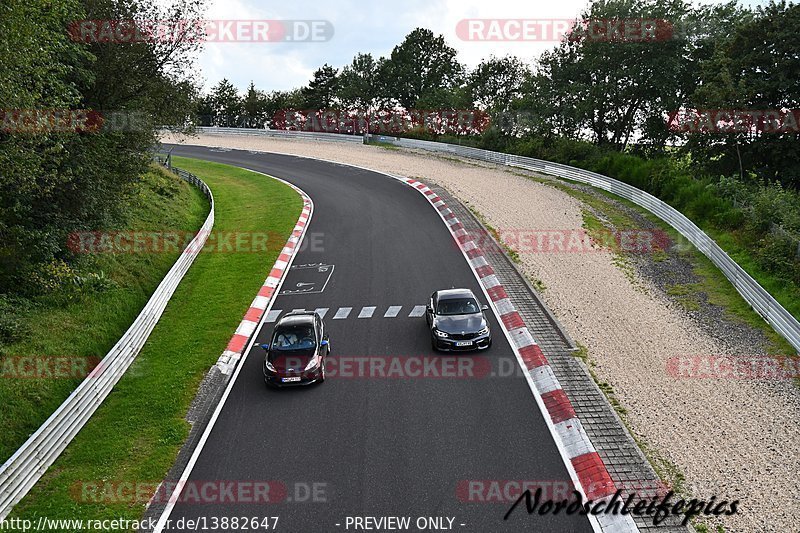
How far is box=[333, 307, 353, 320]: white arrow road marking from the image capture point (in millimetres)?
18047

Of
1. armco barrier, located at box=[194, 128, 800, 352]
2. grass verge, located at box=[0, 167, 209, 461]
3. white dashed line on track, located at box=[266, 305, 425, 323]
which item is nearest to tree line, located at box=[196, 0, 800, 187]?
armco barrier, located at box=[194, 128, 800, 352]

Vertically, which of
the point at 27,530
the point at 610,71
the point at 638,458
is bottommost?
the point at 27,530

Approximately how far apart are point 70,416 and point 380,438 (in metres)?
7.18

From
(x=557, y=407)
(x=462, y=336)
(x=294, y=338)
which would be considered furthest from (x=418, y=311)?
(x=557, y=407)

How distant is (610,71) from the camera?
42.4 meters

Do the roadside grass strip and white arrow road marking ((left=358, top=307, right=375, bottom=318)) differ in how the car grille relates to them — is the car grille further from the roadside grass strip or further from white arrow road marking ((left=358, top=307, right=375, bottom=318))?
the roadside grass strip

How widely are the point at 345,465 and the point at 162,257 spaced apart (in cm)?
1489

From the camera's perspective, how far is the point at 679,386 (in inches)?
544

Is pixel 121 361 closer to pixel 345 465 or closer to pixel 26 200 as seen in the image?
pixel 26 200

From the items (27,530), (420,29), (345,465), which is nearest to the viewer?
(27,530)

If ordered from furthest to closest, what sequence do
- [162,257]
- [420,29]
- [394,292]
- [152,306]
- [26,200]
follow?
1. [420,29]
2. [162,257]
3. [394,292]
4. [152,306]
5. [26,200]

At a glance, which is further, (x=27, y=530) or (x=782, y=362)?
(x=782, y=362)

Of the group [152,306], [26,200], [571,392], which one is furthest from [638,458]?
[26,200]

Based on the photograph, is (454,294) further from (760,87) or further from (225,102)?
(225,102)
